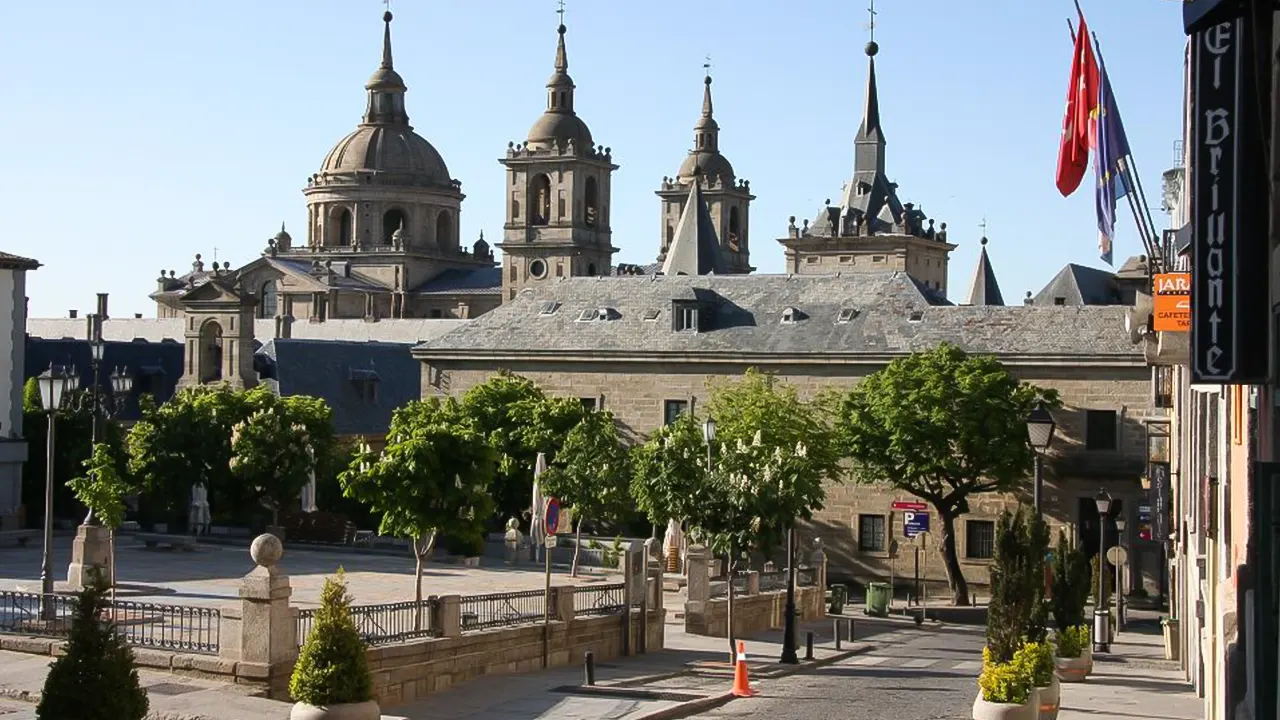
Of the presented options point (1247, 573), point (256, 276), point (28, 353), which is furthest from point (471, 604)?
point (256, 276)

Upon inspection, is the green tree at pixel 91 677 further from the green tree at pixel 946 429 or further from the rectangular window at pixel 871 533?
the rectangular window at pixel 871 533

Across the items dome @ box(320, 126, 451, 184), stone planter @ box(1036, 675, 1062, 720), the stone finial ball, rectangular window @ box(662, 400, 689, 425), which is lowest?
stone planter @ box(1036, 675, 1062, 720)

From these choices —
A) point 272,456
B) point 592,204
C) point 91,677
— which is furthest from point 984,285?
point 91,677

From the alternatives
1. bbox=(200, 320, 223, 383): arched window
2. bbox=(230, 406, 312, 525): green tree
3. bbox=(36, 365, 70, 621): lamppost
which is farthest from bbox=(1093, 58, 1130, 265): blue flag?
bbox=(200, 320, 223, 383): arched window

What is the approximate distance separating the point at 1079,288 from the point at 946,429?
4136cm

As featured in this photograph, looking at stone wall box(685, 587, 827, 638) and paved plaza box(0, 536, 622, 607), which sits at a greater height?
paved plaza box(0, 536, 622, 607)

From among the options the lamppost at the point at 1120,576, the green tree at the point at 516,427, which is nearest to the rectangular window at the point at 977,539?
the lamppost at the point at 1120,576

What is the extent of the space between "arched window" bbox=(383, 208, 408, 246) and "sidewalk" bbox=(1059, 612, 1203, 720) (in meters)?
110

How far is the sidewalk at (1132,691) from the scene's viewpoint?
85.3 ft

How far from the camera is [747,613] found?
41500 mm

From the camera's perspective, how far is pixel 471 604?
3159 centimetres

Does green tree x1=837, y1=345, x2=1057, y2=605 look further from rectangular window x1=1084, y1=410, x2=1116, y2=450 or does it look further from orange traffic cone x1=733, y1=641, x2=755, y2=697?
orange traffic cone x1=733, y1=641, x2=755, y2=697

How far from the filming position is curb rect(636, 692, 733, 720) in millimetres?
26798

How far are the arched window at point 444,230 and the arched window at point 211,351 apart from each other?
7082 cm
